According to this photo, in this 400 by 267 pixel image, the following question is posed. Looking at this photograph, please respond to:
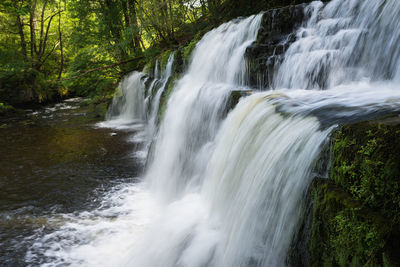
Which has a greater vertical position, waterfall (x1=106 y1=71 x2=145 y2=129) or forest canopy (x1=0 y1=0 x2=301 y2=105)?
forest canopy (x1=0 y1=0 x2=301 y2=105)

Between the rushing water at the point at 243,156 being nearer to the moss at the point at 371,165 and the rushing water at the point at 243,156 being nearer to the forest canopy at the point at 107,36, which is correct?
the moss at the point at 371,165

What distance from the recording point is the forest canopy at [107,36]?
1267 cm

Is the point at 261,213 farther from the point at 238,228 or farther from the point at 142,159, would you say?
the point at 142,159

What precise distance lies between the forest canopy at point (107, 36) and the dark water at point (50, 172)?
339cm

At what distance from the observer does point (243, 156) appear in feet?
12.3

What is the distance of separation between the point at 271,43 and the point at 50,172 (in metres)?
6.08

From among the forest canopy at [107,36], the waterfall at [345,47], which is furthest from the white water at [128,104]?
the waterfall at [345,47]

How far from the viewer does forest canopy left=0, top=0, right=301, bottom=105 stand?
12.7 metres

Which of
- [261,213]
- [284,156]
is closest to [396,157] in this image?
[284,156]

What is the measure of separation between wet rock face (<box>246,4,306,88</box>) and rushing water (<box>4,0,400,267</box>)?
0.20 metres

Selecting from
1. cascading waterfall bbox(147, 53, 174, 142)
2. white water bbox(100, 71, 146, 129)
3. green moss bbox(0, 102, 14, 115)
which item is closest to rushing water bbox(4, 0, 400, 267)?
cascading waterfall bbox(147, 53, 174, 142)

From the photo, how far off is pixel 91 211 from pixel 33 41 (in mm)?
18820

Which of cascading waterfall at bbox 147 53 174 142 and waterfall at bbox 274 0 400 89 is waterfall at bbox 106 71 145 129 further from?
waterfall at bbox 274 0 400 89

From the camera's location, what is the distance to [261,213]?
117 inches
